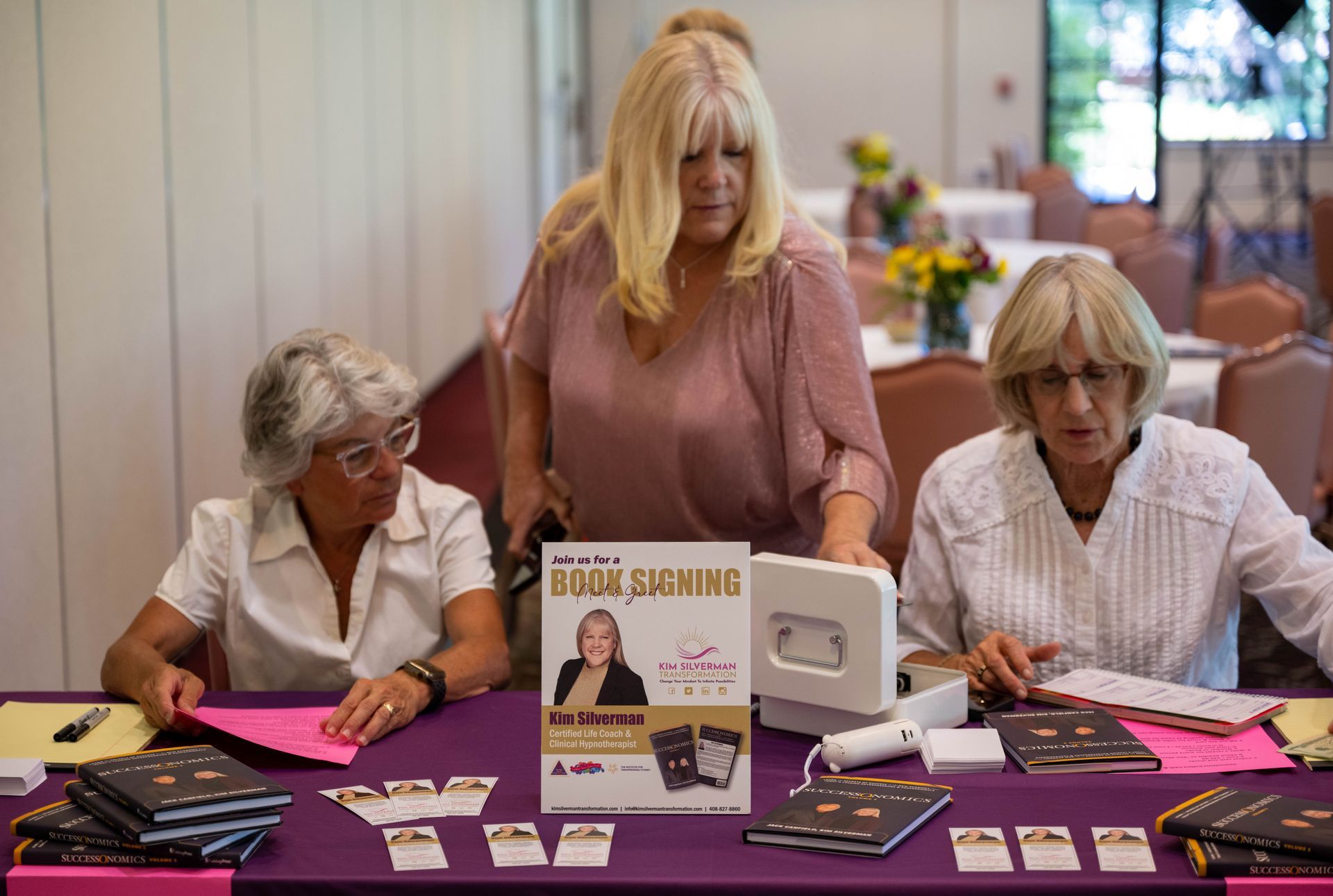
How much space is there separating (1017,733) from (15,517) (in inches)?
85.6

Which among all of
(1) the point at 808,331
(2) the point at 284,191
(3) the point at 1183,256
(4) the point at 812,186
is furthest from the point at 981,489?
(4) the point at 812,186

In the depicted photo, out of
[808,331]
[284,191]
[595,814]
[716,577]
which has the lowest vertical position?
[595,814]

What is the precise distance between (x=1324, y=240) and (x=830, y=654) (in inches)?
358

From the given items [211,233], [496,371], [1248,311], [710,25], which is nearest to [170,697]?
[211,233]

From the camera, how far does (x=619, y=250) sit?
252 cm

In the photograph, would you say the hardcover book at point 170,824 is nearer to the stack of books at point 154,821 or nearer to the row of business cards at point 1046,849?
the stack of books at point 154,821

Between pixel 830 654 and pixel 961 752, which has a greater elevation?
pixel 830 654

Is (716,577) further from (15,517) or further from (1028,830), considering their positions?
(15,517)

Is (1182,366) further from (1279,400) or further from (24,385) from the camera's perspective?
(24,385)

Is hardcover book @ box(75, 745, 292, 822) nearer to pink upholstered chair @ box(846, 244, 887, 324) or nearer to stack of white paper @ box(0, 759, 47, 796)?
stack of white paper @ box(0, 759, 47, 796)

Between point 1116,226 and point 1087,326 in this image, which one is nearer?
point 1087,326

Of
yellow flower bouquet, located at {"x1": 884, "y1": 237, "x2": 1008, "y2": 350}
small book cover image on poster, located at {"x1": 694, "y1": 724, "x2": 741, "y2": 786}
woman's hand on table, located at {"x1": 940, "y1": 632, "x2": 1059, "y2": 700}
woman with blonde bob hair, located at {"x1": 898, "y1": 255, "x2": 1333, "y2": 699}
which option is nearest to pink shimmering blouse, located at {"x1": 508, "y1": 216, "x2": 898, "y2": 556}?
woman with blonde bob hair, located at {"x1": 898, "y1": 255, "x2": 1333, "y2": 699}

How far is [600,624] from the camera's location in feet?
5.59

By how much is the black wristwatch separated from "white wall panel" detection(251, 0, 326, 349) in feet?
8.62
